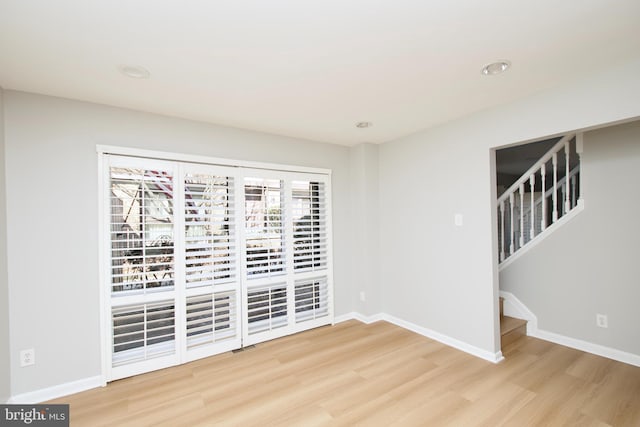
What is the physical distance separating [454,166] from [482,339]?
5.92 feet

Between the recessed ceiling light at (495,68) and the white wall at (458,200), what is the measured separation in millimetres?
663

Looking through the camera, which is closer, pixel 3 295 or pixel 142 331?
pixel 3 295

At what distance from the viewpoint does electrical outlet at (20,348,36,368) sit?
2.22 meters

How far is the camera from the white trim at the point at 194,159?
2540mm

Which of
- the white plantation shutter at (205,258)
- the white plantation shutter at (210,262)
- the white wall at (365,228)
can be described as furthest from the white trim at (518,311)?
the white plantation shutter at (210,262)

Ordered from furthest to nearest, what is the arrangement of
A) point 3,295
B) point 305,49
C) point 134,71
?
1. point 3,295
2. point 134,71
3. point 305,49

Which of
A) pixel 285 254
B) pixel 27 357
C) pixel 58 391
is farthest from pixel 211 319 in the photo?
pixel 27 357

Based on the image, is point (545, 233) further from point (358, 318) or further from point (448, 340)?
point (358, 318)

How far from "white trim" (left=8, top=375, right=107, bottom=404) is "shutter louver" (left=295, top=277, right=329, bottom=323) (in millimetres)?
1994

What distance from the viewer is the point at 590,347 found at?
2.91m

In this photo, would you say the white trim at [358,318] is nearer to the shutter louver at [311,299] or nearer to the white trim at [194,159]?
the shutter louver at [311,299]

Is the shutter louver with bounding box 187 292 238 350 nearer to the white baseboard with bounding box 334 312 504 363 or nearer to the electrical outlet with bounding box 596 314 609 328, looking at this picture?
the white baseboard with bounding box 334 312 504 363

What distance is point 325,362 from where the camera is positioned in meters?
2.86

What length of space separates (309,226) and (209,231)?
123cm
